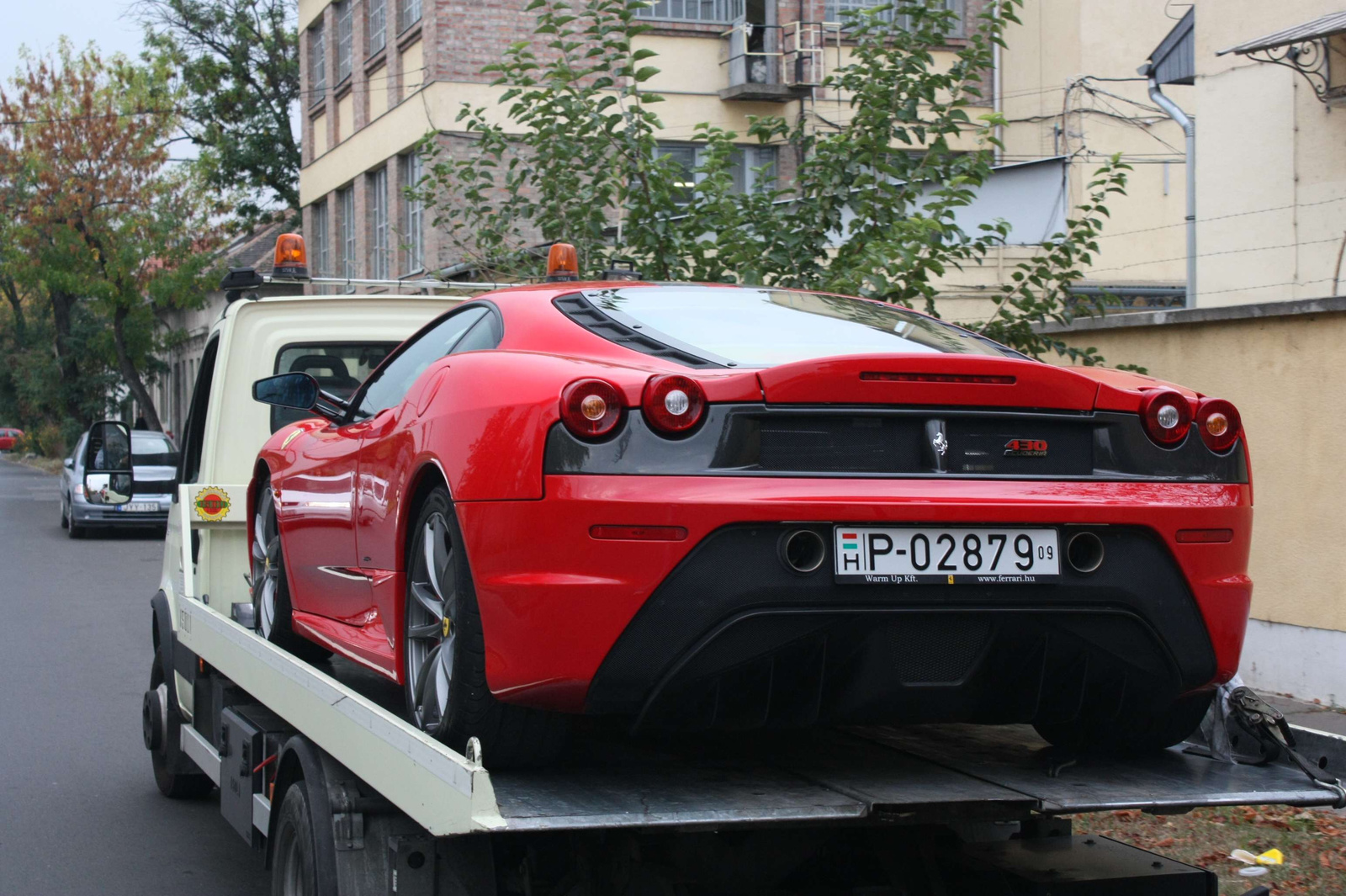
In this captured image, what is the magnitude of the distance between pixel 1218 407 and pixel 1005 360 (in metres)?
0.60

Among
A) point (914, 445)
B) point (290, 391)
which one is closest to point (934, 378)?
point (914, 445)

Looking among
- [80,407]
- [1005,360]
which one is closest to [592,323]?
[1005,360]

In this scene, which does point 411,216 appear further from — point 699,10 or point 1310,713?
point 1310,713

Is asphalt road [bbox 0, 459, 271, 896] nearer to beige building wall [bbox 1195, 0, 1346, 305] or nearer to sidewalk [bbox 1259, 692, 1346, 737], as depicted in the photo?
sidewalk [bbox 1259, 692, 1346, 737]

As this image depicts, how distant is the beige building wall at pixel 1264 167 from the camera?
1108 cm

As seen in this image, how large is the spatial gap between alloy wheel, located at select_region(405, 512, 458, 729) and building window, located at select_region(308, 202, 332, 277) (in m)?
28.7

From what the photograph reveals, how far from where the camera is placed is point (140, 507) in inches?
912

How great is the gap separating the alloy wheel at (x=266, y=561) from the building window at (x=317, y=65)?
2689 centimetres

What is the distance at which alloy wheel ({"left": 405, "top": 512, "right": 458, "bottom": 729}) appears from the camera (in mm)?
3770

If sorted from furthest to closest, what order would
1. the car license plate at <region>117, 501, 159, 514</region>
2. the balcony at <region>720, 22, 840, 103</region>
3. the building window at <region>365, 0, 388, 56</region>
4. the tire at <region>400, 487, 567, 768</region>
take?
the building window at <region>365, 0, 388, 56</region> → the balcony at <region>720, 22, 840, 103</region> → the car license plate at <region>117, 501, 159, 514</region> → the tire at <region>400, 487, 567, 768</region>

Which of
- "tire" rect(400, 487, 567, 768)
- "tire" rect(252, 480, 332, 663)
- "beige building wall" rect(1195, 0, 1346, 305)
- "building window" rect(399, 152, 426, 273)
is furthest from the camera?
"building window" rect(399, 152, 426, 273)

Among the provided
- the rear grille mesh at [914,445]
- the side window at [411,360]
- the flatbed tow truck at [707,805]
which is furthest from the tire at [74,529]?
the rear grille mesh at [914,445]

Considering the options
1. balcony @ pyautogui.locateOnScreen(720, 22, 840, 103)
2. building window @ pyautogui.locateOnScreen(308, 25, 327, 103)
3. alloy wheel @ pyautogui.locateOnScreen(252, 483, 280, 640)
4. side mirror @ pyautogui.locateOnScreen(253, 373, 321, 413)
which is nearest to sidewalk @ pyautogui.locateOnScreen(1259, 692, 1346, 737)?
alloy wheel @ pyautogui.locateOnScreen(252, 483, 280, 640)

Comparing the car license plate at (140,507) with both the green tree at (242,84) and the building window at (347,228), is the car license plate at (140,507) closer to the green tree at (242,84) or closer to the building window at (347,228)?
the building window at (347,228)
